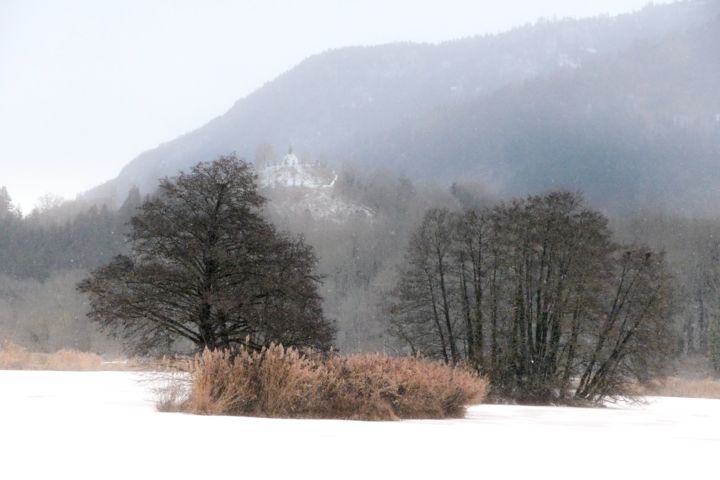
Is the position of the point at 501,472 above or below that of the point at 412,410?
above

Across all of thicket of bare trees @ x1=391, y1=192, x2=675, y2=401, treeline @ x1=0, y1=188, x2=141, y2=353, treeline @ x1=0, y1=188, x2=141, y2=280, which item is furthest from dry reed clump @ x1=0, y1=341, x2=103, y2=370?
treeline @ x1=0, y1=188, x2=141, y2=280

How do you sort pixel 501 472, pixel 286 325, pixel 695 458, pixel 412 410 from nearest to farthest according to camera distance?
pixel 501 472 → pixel 695 458 → pixel 412 410 → pixel 286 325

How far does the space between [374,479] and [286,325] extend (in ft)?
40.4

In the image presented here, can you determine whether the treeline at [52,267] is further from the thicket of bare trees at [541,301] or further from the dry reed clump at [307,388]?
the dry reed clump at [307,388]

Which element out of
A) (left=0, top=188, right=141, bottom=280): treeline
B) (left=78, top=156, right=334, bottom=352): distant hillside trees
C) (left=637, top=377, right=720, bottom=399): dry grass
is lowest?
(left=637, top=377, right=720, bottom=399): dry grass

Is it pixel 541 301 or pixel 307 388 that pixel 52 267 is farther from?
pixel 307 388

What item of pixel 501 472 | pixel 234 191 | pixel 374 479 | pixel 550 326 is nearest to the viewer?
pixel 374 479

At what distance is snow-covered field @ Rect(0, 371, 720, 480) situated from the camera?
236 inches

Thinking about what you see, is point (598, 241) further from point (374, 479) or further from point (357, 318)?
point (357, 318)

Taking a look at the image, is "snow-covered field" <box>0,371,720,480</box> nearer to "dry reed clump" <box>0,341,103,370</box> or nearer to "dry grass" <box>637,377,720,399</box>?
"dry reed clump" <box>0,341,103,370</box>

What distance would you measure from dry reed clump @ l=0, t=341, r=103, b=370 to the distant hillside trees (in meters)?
15.6

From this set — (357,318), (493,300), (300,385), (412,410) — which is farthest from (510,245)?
(357,318)

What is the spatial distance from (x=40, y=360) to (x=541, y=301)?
24408 millimetres

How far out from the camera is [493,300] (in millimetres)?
31969
